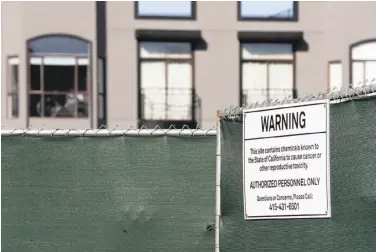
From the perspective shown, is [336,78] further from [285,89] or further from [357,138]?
[357,138]

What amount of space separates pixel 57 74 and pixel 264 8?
22.2 ft

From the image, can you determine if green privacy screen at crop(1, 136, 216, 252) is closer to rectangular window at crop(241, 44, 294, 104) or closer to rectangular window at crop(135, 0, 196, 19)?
rectangular window at crop(135, 0, 196, 19)

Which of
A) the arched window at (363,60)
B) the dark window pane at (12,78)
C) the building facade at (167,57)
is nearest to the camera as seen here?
the building facade at (167,57)

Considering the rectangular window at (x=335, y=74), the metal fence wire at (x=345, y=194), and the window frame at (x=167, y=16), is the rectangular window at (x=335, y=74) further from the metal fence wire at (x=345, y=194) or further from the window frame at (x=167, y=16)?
the metal fence wire at (x=345, y=194)

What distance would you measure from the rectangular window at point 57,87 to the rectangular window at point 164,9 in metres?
2.37

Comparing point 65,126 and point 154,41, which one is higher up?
point 154,41

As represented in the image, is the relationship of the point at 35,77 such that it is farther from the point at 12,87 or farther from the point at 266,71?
the point at 266,71

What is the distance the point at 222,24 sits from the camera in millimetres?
27234

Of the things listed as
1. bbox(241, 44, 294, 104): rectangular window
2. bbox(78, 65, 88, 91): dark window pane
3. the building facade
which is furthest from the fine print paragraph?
bbox(241, 44, 294, 104): rectangular window

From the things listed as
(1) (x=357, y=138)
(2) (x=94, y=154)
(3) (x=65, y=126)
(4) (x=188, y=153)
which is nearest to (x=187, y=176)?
(4) (x=188, y=153)

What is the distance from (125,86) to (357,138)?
2239 cm

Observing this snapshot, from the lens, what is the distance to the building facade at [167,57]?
85.8 ft

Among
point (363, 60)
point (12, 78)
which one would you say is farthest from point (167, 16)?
point (363, 60)

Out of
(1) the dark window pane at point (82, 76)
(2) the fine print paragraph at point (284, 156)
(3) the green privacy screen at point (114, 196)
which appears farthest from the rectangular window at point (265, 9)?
(2) the fine print paragraph at point (284, 156)
